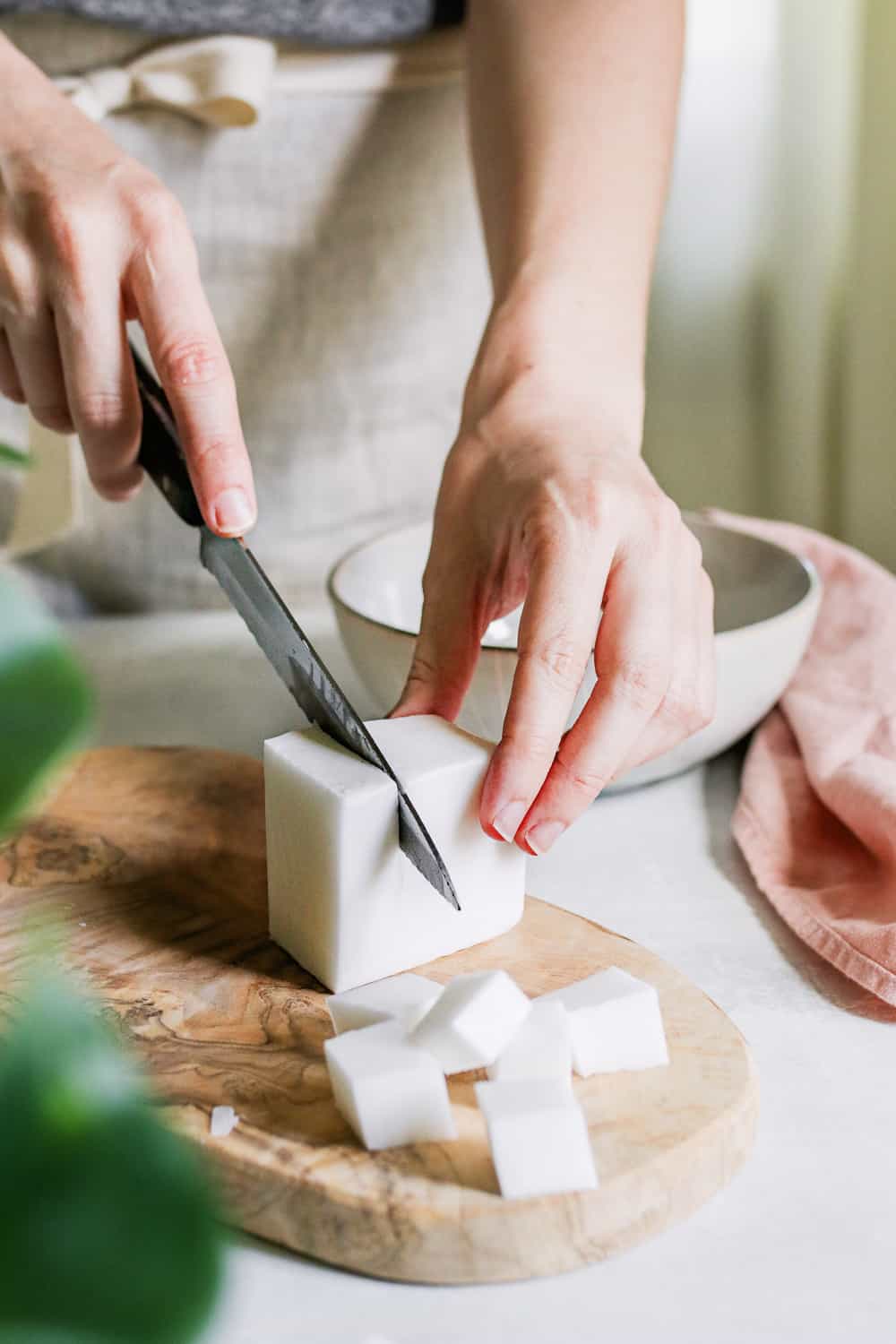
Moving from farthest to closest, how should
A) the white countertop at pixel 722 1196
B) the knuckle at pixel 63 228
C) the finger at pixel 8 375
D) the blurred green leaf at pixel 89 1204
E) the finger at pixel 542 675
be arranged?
the finger at pixel 8 375 < the knuckle at pixel 63 228 < the finger at pixel 542 675 < the white countertop at pixel 722 1196 < the blurred green leaf at pixel 89 1204

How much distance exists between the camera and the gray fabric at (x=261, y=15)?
1.29 meters

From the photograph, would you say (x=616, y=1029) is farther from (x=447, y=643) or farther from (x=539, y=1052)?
(x=447, y=643)

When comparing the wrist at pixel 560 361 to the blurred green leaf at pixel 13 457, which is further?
the wrist at pixel 560 361

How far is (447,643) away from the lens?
93cm

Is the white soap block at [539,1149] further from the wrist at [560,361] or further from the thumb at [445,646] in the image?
the wrist at [560,361]

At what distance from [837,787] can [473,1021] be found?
45cm

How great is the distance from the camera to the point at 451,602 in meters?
0.93

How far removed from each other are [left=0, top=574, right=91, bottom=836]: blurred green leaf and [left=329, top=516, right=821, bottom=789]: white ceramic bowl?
70 cm

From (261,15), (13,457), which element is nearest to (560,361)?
(261,15)

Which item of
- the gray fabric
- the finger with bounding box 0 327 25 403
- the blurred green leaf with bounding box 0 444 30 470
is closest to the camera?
the blurred green leaf with bounding box 0 444 30 470

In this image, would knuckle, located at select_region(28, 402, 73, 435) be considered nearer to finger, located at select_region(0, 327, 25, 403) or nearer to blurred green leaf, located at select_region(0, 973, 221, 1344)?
finger, located at select_region(0, 327, 25, 403)

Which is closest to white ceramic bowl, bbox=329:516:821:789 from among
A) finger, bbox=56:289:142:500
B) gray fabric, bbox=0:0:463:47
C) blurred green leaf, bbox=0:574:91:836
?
finger, bbox=56:289:142:500

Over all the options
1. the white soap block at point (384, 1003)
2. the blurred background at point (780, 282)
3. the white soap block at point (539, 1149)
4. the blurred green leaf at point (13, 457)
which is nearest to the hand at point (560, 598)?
the white soap block at point (384, 1003)

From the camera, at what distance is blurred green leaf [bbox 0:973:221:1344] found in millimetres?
215
